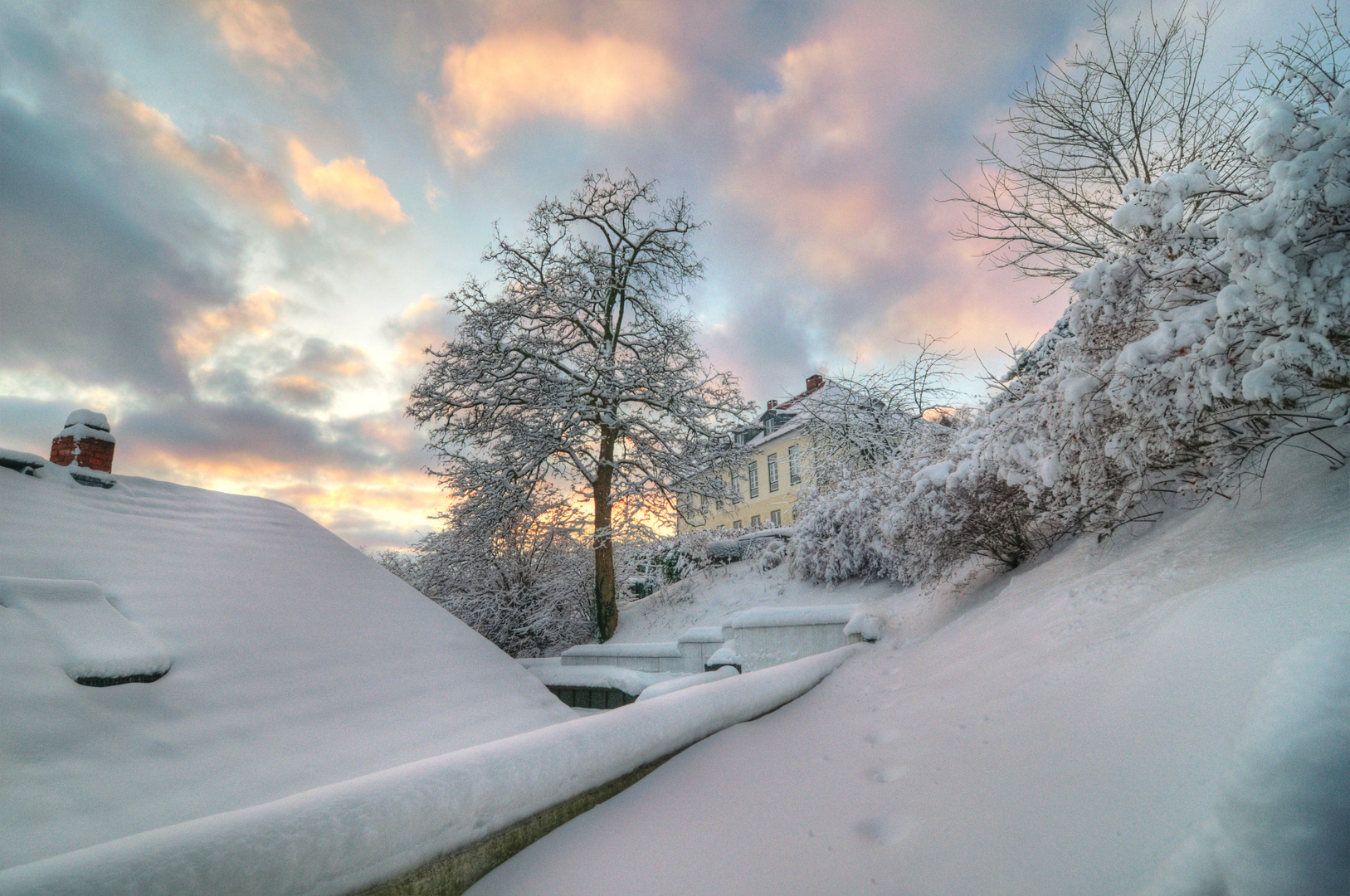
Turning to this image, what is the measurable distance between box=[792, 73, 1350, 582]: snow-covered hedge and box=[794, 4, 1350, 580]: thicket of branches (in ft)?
0.04

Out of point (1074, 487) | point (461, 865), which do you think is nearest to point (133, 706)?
point (461, 865)

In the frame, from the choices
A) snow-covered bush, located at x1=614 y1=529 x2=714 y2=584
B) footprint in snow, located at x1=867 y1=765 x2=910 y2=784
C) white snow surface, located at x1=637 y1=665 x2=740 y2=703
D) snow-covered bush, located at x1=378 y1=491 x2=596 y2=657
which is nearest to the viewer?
footprint in snow, located at x1=867 y1=765 x2=910 y2=784

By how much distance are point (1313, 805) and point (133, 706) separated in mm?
4672

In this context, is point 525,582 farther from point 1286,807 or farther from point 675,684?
point 1286,807

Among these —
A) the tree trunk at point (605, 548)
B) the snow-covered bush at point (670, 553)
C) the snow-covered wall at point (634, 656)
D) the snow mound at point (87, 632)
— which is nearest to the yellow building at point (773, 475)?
the snow-covered bush at point (670, 553)

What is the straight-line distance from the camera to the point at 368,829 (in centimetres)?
159

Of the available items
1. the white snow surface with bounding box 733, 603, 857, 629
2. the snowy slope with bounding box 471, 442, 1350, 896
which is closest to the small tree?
the white snow surface with bounding box 733, 603, 857, 629

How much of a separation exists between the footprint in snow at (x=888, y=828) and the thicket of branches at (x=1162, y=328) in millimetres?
3142

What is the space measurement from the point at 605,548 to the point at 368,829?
492 inches

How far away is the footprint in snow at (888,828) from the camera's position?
208 centimetres

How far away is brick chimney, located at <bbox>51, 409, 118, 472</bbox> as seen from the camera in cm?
559

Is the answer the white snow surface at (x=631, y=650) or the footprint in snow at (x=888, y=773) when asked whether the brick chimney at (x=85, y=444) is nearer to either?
the footprint in snow at (x=888, y=773)

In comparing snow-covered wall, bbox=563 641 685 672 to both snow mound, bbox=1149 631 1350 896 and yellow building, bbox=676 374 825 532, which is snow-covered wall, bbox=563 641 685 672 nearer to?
snow mound, bbox=1149 631 1350 896

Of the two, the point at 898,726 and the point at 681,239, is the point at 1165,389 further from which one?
the point at 681,239
